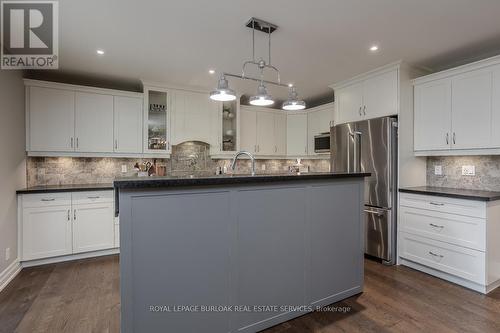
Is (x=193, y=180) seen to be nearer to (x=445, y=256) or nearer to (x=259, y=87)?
(x=259, y=87)

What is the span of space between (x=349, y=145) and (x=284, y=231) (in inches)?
87.0

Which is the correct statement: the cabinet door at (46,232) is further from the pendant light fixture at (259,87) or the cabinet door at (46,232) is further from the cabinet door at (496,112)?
the cabinet door at (496,112)

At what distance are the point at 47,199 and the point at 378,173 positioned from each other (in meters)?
4.25

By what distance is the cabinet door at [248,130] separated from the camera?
493 centimetres

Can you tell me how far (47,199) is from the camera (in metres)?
3.24

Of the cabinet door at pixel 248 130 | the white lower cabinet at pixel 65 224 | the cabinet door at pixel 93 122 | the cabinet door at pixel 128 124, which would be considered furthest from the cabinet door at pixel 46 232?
the cabinet door at pixel 248 130

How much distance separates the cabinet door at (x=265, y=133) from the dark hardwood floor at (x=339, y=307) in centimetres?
287

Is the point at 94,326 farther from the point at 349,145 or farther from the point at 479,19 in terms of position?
the point at 479,19

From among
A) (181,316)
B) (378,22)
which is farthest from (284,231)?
(378,22)

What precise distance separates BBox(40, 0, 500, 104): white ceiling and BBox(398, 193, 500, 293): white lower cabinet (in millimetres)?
1701

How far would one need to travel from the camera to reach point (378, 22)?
232 centimetres

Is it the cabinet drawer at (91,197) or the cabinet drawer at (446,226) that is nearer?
the cabinet drawer at (446,226)

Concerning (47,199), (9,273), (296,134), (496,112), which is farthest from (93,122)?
(496,112)

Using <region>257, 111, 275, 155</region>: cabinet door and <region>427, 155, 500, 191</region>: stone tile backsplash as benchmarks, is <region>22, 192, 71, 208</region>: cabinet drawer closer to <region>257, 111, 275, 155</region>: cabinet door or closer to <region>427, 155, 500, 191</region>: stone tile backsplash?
<region>257, 111, 275, 155</region>: cabinet door
